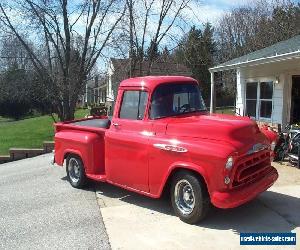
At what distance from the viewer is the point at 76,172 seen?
28.3 feet

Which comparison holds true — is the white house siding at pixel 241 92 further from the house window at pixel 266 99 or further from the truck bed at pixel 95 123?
the truck bed at pixel 95 123

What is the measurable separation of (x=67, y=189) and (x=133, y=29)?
1188 cm

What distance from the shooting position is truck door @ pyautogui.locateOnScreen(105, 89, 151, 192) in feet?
22.3

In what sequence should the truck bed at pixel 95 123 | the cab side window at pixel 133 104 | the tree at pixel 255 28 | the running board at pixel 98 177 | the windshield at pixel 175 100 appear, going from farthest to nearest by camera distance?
the tree at pixel 255 28, the truck bed at pixel 95 123, the running board at pixel 98 177, the cab side window at pixel 133 104, the windshield at pixel 175 100

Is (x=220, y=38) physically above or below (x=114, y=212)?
above

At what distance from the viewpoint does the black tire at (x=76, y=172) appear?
8383 millimetres

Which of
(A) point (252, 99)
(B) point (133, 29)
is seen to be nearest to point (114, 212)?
(A) point (252, 99)

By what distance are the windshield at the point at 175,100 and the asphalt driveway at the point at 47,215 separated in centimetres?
190

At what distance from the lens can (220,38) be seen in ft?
163

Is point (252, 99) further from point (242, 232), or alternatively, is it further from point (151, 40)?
point (242, 232)

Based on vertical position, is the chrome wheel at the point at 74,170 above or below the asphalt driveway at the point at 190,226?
above

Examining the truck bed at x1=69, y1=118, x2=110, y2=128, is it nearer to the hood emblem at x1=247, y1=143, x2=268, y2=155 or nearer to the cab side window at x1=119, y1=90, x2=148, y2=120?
the cab side window at x1=119, y1=90, x2=148, y2=120

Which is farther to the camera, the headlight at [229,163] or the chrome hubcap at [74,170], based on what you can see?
the chrome hubcap at [74,170]

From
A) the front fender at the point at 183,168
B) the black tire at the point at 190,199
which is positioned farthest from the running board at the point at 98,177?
the black tire at the point at 190,199
